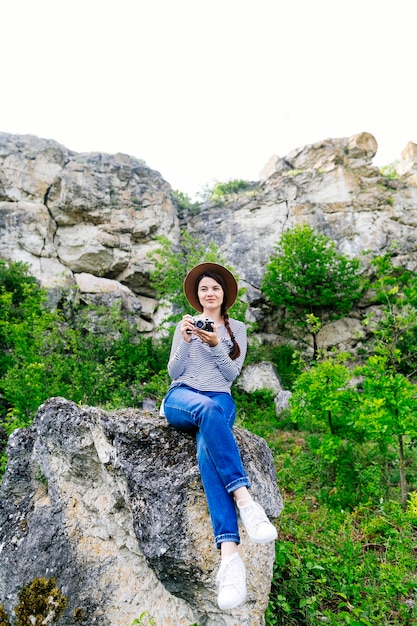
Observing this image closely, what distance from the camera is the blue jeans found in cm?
241

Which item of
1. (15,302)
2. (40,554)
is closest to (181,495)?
(40,554)

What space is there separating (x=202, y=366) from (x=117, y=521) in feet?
5.05

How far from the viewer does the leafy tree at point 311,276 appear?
14.6 meters

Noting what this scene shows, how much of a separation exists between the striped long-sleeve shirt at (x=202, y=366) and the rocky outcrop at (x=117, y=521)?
49cm

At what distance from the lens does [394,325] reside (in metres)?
5.50

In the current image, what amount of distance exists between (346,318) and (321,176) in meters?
Answer: 7.51

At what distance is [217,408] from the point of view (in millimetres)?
2762

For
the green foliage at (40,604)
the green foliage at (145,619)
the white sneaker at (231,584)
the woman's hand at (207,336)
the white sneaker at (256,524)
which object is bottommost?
the green foliage at (40,604)

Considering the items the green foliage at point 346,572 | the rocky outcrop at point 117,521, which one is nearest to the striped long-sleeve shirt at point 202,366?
the rocky outcrop at point 117,521

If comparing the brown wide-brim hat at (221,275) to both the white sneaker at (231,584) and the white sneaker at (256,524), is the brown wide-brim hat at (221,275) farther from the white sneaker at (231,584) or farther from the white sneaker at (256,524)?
the white sneaker at (231,584)

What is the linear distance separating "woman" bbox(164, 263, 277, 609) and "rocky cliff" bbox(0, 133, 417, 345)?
498 inches

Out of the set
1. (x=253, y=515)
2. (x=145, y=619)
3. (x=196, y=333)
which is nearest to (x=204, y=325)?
(x=196, y=333)

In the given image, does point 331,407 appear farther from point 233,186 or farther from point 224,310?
point 233,186

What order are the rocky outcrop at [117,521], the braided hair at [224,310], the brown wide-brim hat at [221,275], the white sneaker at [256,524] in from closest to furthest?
the white sneaker at [256,524], the rocky outcrop at [117,521], the braided hair at [224,310], the brown wide-brim hat at [221,275]
